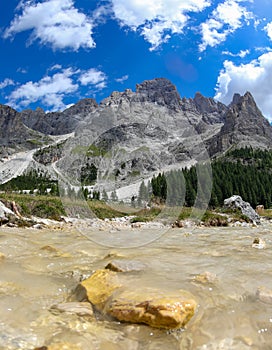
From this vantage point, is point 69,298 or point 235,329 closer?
point 235,329

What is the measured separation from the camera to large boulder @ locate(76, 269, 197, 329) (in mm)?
4066

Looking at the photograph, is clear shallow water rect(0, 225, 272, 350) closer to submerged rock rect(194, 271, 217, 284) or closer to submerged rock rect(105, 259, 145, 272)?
submerged rock rect(194, 271, 217, 284)

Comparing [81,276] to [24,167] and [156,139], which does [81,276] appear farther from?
[24,167]

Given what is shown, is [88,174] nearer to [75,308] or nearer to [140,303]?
[75,308]

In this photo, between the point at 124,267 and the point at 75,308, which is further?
the point at 124,267

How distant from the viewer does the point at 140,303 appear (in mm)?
4332

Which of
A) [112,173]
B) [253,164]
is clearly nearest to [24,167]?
[253,164]

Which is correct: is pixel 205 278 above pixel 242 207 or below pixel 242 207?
above

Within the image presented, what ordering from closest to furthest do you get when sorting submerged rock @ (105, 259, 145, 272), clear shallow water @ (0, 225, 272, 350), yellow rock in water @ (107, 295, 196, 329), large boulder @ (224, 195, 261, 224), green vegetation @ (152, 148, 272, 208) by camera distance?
1. clear shallow water @ (0, 225, 272, 350)
2. yellow rock in water @ (107, 295, 196, 329)
3. submerged rock @ (105, 259, 145, 272)
4. green vegetation @ (152, 148, 272, 208)
5. large boulder @ (224, 195, 261, 224)

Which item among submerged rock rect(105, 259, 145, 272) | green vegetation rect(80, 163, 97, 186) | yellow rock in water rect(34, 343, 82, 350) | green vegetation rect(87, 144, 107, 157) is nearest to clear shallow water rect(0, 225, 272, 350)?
yellow rock in water rect(34, 343, 82, 350)

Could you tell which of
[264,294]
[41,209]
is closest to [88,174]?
[264,294]

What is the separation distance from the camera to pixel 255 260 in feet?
27.6

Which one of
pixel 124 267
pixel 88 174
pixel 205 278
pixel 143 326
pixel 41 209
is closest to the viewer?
pixel 143 326

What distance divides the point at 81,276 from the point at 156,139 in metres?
4.50
